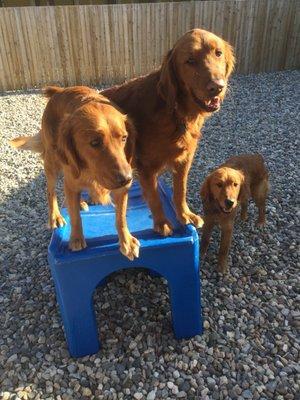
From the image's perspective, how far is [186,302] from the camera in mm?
3080

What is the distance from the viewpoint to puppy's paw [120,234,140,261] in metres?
2.72

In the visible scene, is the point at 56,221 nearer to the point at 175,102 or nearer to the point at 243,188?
the point at 175,102

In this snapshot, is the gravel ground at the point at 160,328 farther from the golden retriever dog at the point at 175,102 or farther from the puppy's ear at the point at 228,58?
the puppy's ear at the point at 228,58

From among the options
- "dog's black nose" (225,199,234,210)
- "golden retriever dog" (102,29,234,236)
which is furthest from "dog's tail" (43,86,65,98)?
"dog's black nose" (225,199,234,210)

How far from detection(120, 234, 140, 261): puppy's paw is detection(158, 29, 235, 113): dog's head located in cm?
96

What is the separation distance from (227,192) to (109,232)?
114 centimetres

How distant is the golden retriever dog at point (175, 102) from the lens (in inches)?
94.0

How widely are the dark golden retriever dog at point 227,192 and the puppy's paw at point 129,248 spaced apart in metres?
1.10

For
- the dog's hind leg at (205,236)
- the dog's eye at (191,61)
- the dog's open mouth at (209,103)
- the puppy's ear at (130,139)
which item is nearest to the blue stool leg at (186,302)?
the dog's hind leg at (205,236)

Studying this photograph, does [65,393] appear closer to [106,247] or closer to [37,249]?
[106,247]

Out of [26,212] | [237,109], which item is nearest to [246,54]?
[237,109]

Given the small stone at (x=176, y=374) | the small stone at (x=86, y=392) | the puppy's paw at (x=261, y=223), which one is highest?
the small stone at (x=176, y=374)

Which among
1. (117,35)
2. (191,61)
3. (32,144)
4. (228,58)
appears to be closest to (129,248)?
(191,61)

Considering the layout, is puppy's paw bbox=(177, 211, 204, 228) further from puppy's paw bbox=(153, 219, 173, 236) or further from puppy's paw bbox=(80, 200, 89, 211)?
puppy's paw bbox=(80, 200, 89, 211)
